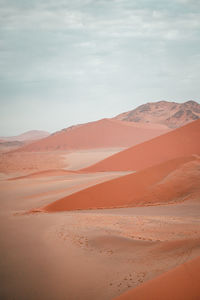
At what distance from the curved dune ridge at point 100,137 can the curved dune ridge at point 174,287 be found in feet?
130

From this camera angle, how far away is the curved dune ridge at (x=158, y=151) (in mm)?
15781

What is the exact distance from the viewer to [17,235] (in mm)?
4621

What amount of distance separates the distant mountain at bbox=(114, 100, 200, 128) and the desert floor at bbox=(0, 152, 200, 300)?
213 ft

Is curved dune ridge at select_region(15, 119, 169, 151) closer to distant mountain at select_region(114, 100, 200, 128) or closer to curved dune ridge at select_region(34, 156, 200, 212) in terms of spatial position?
distant mountain at select_region(114, 100, 200, 128)

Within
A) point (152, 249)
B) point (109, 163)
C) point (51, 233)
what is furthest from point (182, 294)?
point (109, 163)

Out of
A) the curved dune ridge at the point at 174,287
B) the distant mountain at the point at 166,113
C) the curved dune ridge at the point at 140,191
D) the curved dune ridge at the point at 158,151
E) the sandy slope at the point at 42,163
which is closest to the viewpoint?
the curved dune ridge at the point at 174,287

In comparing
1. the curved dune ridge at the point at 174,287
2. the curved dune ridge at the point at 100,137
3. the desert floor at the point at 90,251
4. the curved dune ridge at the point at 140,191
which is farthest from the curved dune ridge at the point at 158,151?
the curved dune ridge at the point at 100,137

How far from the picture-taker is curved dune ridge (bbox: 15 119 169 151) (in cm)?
4319

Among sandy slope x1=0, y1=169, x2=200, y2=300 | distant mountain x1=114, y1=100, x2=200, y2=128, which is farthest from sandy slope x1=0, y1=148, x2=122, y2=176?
distant mountain x1=114, y1=100, x2=200, y2=128

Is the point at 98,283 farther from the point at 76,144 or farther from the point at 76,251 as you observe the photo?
the point at 76,144

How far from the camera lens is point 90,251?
363cm

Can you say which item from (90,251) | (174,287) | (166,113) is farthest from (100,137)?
(166,113)

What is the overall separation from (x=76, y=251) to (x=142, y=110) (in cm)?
8828

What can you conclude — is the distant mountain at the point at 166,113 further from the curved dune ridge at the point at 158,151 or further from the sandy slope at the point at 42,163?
the curved dune ridge at the point at 158,151
